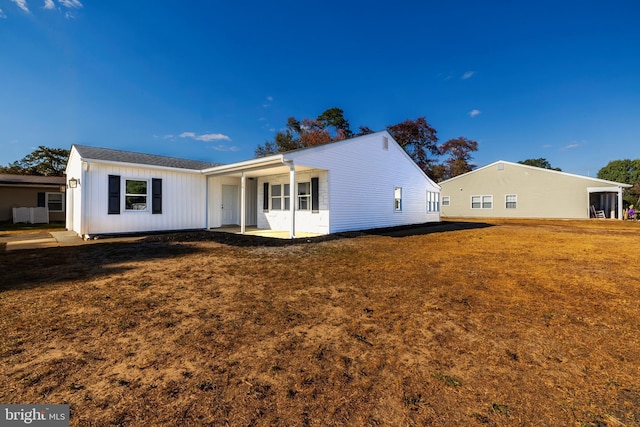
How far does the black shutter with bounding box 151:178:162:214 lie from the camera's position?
11170 millimetres

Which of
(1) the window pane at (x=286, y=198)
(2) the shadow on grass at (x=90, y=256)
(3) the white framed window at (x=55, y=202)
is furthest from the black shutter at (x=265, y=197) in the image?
(3) the white framed window at (x=55, y=202)

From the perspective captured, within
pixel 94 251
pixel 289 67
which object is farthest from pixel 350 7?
pixel 94 251

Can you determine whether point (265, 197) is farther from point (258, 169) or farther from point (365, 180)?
point (365, 180)

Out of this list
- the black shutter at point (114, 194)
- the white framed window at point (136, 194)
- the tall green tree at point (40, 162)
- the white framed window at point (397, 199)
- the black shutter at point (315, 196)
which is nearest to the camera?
the black shutter at point (114, 194)

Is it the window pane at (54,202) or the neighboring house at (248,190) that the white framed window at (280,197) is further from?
the window pane at (54,202)

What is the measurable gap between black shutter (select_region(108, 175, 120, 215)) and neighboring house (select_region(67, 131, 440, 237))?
1.2 inches

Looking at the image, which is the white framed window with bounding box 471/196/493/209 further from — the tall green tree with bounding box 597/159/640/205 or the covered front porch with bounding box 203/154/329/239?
the tall green tree with bounding box 597/159/640/205

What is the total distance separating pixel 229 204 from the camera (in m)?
14.1

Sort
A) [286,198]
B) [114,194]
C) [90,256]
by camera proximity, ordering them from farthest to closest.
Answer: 1. [286,198]
2. [114,194]
3. [90,256]

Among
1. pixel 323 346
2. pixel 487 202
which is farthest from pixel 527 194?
pixel 323 346

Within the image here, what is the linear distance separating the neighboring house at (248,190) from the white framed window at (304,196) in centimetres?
4

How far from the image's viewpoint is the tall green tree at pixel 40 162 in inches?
1096

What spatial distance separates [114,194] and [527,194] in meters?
29.7

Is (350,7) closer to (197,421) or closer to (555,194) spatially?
(197,421)
